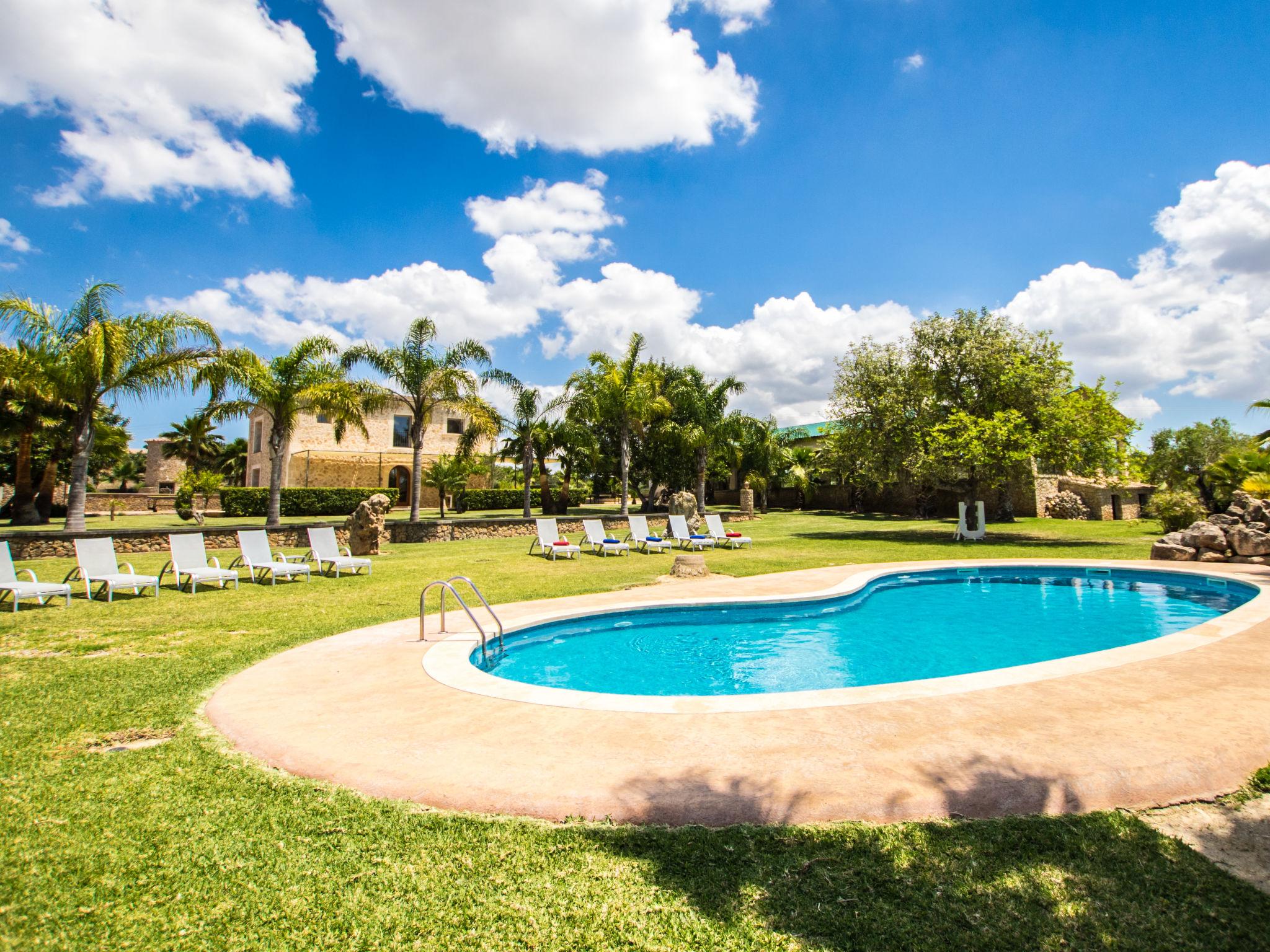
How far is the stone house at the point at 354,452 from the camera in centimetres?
3619

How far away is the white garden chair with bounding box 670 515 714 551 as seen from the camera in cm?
1841

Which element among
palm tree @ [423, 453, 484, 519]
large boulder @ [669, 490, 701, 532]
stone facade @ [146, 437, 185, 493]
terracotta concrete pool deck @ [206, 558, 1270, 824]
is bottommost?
terracotta concrete pool deck @ [206, 558, 1270, 824]

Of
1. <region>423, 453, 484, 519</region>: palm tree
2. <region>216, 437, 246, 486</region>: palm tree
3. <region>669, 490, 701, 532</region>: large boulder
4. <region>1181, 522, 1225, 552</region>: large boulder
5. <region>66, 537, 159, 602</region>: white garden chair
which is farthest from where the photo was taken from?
<region>216, 437, 246, 486</region>: palm tree

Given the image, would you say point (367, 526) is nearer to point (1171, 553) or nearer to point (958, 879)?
point (958, 879)

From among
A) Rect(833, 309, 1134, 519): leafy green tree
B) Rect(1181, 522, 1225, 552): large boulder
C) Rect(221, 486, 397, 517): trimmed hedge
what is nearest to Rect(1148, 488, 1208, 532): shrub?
Rect(833, 309, 1134, 519): leafy green tree

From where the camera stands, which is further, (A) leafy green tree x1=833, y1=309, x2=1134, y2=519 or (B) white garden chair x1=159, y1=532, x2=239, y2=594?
(A) leafy green tree x1=833, y1=309, x2=1134, y2=519

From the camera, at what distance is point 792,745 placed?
153 inches

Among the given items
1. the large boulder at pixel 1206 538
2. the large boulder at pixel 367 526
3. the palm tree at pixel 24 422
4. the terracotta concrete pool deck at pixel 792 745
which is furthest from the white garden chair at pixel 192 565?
the large boulder at pixel 1206 538

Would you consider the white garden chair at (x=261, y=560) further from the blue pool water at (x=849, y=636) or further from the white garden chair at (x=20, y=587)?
the blue pool water at (x=849, y=636)

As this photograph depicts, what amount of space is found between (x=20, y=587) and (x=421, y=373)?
44.9ft

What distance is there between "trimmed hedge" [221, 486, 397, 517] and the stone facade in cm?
2625

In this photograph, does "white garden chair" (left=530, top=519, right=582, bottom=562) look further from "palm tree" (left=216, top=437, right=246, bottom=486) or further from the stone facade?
the stone facade

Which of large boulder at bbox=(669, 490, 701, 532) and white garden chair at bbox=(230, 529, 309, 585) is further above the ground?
large boulder at bbox=(669, 490, 701, 532)

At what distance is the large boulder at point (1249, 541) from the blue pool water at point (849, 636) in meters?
2.27
